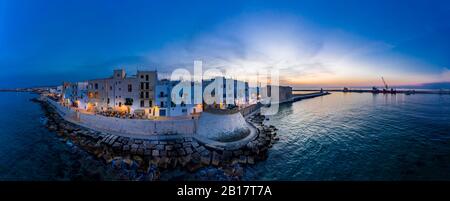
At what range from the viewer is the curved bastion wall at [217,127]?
36.6 ft

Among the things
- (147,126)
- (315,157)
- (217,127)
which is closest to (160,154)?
(147,126)

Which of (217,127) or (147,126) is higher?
(147,126)

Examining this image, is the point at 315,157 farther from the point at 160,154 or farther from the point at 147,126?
the point at 147,126

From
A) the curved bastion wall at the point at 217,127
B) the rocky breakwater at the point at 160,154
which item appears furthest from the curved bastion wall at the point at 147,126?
the curved bastion wall at the point at 217,127

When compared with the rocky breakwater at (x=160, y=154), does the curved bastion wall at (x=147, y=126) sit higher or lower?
higher

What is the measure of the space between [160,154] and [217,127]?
3.81 m

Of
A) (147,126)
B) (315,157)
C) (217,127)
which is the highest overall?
(147,126)

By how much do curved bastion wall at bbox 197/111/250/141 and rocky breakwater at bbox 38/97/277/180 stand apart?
85cm

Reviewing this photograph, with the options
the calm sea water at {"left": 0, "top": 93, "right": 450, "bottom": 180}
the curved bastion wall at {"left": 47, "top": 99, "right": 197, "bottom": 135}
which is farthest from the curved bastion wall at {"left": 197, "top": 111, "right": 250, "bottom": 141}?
Answer: the calm sea water at {"left": 0, "top": 93, "right": 450, "bottom": 180}

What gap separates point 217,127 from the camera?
1132 centimetres

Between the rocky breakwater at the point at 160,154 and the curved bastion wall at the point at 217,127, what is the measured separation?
2.79ft

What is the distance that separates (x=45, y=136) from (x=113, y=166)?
31.2 ft

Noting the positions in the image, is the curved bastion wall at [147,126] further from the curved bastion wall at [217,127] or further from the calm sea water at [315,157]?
the calm sea water at [315,157]
